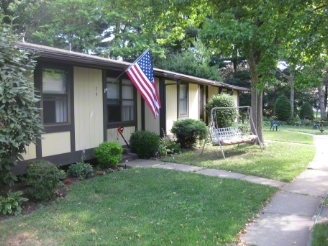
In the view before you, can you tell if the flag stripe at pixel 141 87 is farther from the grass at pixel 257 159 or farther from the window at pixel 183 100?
the window at pixel 183 100

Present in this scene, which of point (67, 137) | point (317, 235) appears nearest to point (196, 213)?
point (317, 235)

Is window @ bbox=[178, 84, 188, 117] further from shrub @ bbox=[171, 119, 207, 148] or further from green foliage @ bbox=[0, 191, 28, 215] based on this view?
green foliage @ bbox=[0, 191, 28, 215]

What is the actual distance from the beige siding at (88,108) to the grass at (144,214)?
4.89 feet

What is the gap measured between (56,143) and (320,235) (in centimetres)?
542

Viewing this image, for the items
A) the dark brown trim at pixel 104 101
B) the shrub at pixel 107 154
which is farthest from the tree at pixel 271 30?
the shrub at pixel 107 154

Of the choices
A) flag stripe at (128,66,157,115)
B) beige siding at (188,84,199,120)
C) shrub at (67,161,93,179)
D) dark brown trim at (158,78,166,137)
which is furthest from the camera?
beige siding at (188,84,199,120)

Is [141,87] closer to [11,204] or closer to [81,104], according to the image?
[81,104]

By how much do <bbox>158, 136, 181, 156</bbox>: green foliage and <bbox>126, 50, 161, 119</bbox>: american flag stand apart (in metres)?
1.66

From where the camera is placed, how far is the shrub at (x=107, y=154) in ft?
25.1

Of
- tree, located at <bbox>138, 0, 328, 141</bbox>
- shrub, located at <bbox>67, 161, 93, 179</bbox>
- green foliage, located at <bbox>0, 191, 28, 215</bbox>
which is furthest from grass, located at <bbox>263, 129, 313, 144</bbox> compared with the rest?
green foliage, located at <bbox>0, 191, 28, 215</bbox>

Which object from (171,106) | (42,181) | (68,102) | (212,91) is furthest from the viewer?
(212,91)

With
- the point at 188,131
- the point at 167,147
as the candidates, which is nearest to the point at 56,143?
the point at 167,147

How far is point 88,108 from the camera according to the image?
7996 mm

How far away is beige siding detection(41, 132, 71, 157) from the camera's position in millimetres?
6785
